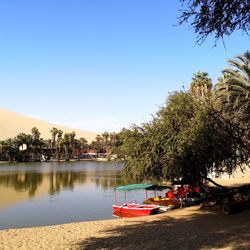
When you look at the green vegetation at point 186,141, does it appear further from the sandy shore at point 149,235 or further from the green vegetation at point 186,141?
the sandy shore at point 149,235

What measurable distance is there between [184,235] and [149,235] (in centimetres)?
155

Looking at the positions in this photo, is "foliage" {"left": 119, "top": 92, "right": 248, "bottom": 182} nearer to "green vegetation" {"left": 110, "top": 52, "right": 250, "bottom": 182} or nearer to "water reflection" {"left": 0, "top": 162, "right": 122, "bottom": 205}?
"green vegetation" {"left": 110, "top": 52, "right": 250, "bottom": 182}

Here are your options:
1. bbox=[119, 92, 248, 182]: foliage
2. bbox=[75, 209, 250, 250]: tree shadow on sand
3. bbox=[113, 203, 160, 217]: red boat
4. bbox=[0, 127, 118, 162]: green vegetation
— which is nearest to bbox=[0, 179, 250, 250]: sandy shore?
bbox=[75, 209, 250, 250]: tree shadow on sand

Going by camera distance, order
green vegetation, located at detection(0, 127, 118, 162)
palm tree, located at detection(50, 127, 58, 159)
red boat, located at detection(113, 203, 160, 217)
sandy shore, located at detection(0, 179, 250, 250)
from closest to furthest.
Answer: sandy shore, located at detection(0, 179, 250, 250)
red boat, located at detection(113, 203, 160, 217)
green vegetation, located at detection(0, 127, 118, 162)
palm tree, located at detection(50, 127, 58, 159)

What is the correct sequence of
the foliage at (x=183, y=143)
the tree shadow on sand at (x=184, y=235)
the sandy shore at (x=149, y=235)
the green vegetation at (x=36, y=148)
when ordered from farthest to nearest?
the green vegetation at (x=36, y=148)
the foliage at (x=183, y=143)
the sandy shore at (x=149, y=235)
the tree shadow on sand at (x=184, y=235)

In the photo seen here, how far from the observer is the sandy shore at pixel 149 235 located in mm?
14172

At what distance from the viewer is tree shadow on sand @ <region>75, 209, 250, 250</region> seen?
544 inches

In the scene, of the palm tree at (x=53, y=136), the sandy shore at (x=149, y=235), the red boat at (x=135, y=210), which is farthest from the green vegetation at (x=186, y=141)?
the palm tree at (x=53, y=136)

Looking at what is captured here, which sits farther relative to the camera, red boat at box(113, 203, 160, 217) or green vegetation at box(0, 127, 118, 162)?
green vegetation at box(0, 127, 118, 162)

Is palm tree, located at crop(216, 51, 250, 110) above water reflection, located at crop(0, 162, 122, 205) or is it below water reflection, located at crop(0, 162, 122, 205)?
above

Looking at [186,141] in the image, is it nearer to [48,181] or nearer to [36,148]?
[48,181]

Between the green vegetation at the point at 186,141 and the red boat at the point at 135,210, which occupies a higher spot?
the green vegetation at the point at 186,141

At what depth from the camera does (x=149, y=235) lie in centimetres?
1652

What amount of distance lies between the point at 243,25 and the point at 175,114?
973cm
